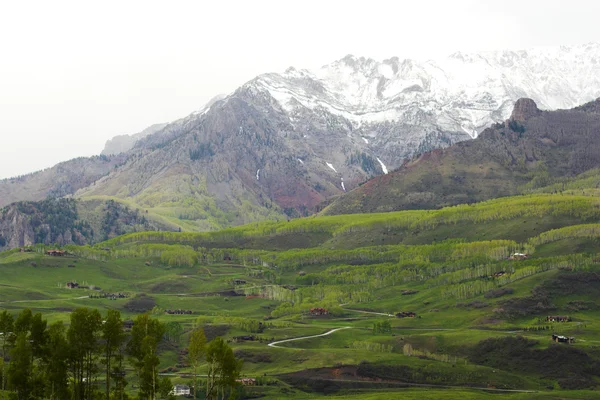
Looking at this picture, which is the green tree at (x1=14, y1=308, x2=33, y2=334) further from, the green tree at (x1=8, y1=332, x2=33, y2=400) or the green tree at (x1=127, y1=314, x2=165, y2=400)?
the green tree at (x1=127, y1=314, x2=165, y2=400)

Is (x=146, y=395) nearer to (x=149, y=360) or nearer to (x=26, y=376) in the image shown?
(x=149, y=360)

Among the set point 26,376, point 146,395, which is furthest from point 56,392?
point 146,395

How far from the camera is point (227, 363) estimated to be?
536ft

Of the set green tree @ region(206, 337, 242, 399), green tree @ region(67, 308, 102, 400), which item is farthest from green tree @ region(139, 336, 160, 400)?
green tree @ region(67, 308, 102, 400)

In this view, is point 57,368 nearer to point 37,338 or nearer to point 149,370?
point 37,338

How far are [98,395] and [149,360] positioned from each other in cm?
2047

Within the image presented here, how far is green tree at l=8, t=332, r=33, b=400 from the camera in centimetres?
16425

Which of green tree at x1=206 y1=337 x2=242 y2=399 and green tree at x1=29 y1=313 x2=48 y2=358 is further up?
green tree at x1=29 y1=313 x2=48 y2=358

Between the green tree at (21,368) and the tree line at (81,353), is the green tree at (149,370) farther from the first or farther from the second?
the green tree at (21,368)

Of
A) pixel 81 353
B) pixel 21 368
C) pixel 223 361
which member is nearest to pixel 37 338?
pixel 21 368

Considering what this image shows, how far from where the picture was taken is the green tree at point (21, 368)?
539 feet

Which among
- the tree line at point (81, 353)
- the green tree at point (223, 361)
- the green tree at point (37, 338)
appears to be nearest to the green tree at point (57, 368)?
the tree line at point (81, 353)

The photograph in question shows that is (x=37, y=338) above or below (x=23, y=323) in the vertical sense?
below

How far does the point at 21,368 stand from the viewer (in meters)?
165
